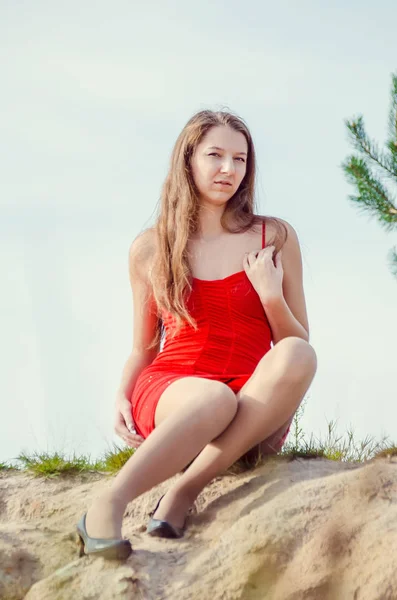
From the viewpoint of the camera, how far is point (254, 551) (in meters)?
2.59

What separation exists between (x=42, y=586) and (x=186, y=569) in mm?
460

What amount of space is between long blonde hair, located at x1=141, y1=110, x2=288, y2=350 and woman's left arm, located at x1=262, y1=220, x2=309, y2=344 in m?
0.05

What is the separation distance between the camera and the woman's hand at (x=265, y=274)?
3316 millimetres

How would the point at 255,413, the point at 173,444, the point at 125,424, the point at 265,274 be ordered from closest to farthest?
the point at 173,444
the point at 255,413
the point at 265,274
the point at 125,424

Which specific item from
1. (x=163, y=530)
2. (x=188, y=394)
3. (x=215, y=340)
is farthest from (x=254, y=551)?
(x=215, y=340)

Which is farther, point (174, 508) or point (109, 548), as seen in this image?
point (174, 508)

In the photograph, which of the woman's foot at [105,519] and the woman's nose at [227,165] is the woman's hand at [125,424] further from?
the woman's nose at [227,165]

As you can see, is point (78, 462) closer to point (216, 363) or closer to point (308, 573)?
point (216, 363)

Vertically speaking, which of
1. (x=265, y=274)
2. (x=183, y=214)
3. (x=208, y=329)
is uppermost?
(x=183, y=214)

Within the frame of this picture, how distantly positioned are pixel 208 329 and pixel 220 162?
2.38 ft

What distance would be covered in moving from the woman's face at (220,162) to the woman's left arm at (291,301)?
12.8 inches

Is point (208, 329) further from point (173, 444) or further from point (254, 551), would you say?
point (254, 551)

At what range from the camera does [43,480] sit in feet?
13.7

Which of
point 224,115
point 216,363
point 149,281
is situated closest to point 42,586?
point 216,363
